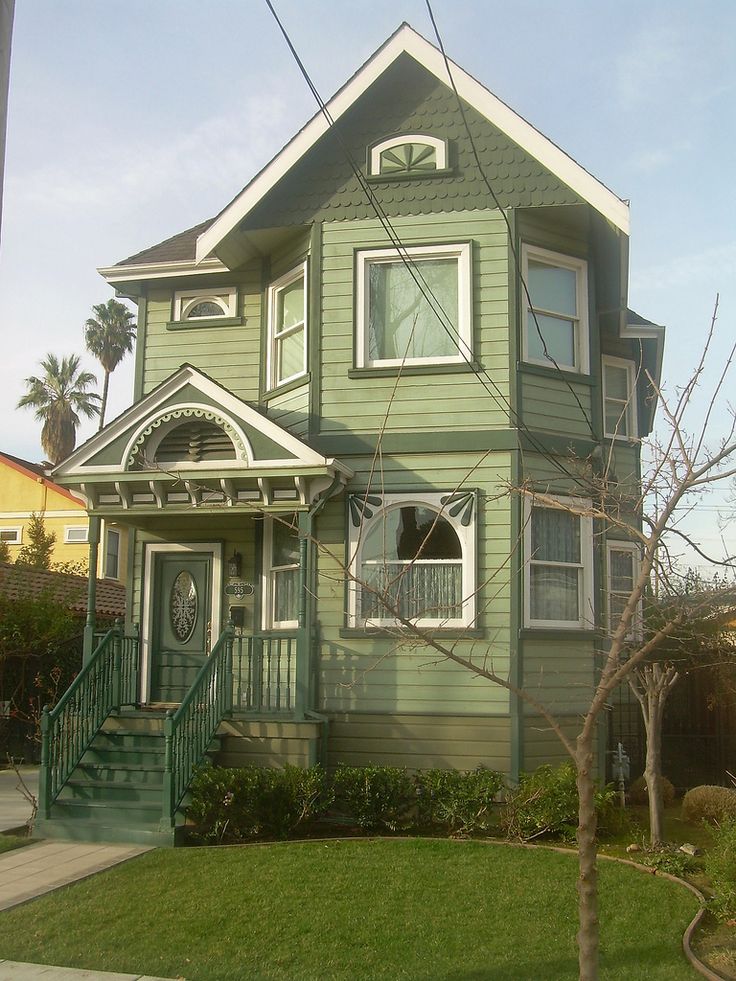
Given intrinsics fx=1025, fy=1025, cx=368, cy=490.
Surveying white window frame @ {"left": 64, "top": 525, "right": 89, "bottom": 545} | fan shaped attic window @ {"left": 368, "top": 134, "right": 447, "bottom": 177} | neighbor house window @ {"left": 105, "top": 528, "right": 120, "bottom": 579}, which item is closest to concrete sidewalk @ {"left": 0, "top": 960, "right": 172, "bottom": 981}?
fan shaped attic window @ {"left": 368, "top": 134, "right": 447, "bottom": 177}

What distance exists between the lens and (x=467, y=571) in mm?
11336

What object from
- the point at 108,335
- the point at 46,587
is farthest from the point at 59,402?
the point at 46,587

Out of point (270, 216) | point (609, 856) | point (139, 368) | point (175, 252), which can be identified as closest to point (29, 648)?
point (139, 368)

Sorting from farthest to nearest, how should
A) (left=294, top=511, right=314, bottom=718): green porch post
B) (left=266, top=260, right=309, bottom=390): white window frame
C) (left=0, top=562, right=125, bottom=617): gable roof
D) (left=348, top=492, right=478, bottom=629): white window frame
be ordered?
(left=0, top=562, right=125, bottom=617): gable roof → (left=266, top=260, right=309, bottom=390): white window frame → (left=348, top=492, right=478, bottom=629): white window frame → (left=294, top=511, right=314, bottom=718): green porch post

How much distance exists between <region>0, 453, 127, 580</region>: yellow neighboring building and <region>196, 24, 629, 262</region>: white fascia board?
2492 centimetres

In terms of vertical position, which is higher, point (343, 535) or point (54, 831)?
point (343, 535)

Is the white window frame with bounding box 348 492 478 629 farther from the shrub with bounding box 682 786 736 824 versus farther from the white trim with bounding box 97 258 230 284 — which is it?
the white trim with bounding box 97 258 230 284

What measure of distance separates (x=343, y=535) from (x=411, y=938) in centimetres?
554

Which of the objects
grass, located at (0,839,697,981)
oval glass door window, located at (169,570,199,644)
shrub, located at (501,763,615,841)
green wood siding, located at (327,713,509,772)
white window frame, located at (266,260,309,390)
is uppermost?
white window frame, located at (266,260,309,390)

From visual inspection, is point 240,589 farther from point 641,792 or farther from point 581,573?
point 641,792

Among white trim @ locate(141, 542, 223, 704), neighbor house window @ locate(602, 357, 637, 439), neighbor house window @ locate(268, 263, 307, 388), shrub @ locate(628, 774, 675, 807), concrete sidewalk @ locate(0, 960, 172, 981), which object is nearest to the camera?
concrete sidewalk @ locate(0, 960, 172, 981)

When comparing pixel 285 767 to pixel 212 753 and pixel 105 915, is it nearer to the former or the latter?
pixel 212 753

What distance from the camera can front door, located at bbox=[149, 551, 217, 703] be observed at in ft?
41.4

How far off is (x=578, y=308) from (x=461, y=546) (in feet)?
11.1
